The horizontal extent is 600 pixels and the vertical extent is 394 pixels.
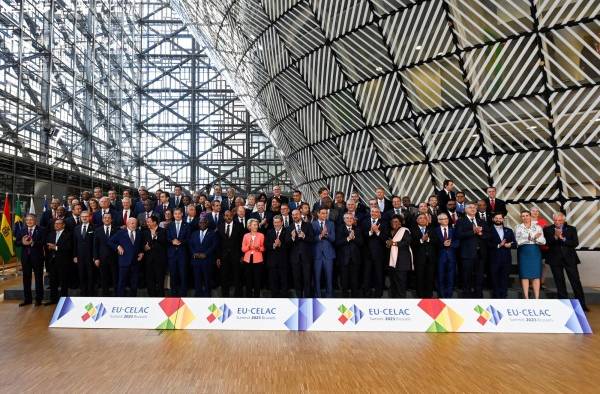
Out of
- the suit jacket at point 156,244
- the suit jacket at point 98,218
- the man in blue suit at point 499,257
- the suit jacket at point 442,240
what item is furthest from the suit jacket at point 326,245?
the suit jacket at point 98,218

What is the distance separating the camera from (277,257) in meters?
8.60

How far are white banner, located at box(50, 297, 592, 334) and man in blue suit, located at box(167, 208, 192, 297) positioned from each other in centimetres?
142

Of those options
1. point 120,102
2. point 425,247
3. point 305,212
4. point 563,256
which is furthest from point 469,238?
point 120,102

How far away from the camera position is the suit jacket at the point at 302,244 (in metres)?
8.44

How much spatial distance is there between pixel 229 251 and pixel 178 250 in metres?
0.99

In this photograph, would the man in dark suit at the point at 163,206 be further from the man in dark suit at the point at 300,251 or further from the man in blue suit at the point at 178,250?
the man in dark suit at the point at 300,251

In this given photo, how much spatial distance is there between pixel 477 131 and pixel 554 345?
326 inches

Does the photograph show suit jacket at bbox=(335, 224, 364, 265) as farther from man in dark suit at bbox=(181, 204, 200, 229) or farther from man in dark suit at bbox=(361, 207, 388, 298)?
man in dark suit at bbox=(181, 204, 200, 229)

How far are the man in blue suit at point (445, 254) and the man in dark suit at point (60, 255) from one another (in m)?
7.28

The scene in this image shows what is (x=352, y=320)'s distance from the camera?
7.02m

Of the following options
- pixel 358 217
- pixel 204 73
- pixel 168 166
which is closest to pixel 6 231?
pixel 358 217

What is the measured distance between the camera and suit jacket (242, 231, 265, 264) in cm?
841

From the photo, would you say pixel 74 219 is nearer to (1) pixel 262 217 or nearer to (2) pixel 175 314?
(2) pixel 175 314

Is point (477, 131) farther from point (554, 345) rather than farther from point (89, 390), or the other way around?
point (89, 390)
